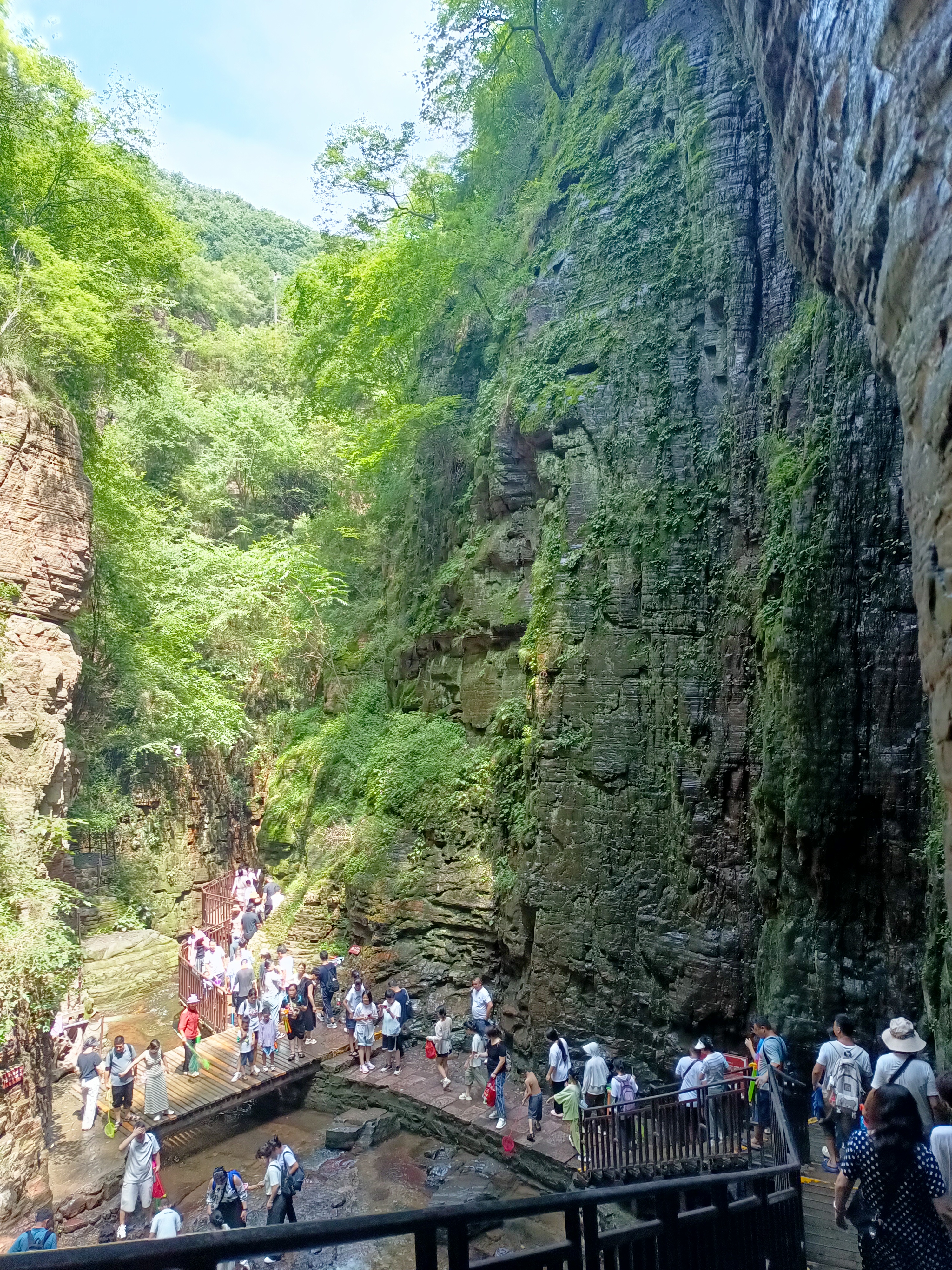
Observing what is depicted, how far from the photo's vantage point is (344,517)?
24.8 m

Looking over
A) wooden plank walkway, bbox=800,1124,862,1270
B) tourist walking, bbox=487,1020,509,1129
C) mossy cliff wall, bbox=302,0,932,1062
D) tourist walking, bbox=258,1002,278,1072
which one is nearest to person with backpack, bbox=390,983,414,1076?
mossy cliff wall, bbox=302,0,932,1062

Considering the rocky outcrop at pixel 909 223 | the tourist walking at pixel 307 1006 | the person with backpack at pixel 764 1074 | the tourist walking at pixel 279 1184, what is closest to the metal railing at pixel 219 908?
the tourist walking at pixel 307 1006

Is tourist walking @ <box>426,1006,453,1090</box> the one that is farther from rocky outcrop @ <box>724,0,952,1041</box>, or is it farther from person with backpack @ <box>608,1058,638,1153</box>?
rocky outcrop @ <box>724,0,952,1041</box>

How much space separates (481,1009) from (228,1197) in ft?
15.4

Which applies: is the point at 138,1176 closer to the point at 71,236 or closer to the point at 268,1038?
the point at 268,1038

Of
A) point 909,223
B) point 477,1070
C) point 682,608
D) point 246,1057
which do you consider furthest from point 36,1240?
point 909,223

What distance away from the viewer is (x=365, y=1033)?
44.4ft

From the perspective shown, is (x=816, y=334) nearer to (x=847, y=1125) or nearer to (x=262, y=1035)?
(x=847, y=1125)

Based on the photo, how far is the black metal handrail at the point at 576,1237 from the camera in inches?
58.8

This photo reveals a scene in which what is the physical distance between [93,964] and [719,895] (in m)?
13.9

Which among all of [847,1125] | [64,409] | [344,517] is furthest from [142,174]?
[847,1125]

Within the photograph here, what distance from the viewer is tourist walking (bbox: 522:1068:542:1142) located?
10922 millimetres

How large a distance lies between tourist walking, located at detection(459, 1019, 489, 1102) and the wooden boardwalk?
280 cm

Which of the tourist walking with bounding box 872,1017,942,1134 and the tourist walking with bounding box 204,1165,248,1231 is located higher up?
the tourist walking with bounding box 872,1017,942,1134
